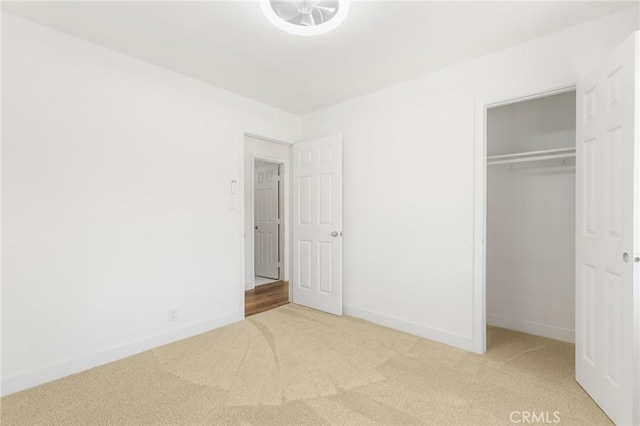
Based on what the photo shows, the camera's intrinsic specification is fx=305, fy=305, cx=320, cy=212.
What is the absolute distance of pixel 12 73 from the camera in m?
2.04

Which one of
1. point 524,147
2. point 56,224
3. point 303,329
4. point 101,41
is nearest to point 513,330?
point 524,147

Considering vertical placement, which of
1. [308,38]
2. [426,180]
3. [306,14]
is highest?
[308,38]

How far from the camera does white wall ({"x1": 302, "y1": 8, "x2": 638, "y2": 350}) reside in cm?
234

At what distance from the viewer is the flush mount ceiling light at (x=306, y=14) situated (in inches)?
66.1

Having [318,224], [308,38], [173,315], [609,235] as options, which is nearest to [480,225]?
[609,235]

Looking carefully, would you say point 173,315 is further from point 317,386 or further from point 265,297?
point 265,297

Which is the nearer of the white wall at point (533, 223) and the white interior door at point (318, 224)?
the white wall at point (533, 223)

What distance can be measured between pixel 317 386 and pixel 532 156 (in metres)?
2.80

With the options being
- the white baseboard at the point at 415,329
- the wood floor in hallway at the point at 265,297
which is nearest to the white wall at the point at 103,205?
the wood floor in hallway at the point at 265,297

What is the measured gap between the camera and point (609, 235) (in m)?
1.77

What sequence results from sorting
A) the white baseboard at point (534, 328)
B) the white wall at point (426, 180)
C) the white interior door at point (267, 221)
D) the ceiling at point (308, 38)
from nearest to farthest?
the ceiling at point (308, 38) < the white wall at point (426, 180) < the white baseboard at point (534, 328) < the white interior door at point (267, 221)

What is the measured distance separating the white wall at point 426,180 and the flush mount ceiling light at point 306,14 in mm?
1522

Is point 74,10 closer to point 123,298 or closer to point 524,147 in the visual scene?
point 123,298

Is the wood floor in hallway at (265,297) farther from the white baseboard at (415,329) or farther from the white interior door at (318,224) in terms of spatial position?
the white baseboard at (415,329)
